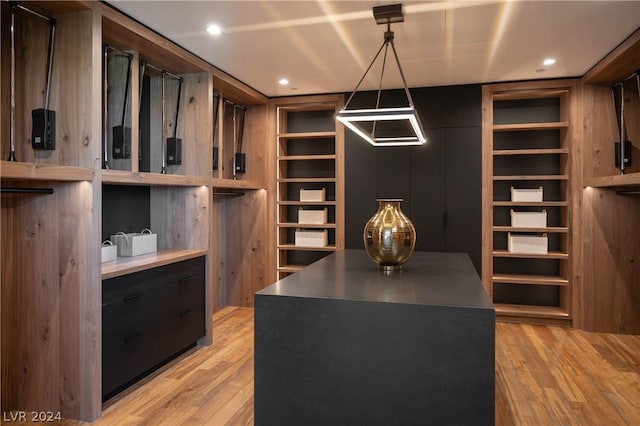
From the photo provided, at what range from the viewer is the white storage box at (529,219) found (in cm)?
451

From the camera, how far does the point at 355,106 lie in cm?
493

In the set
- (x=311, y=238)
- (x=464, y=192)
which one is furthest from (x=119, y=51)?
(x=464, y=192)

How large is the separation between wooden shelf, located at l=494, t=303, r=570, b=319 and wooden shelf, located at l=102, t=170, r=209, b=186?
3317mm

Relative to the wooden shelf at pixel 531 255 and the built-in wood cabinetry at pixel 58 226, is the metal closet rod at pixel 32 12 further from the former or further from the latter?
the wooden shelf at pixel 531 255

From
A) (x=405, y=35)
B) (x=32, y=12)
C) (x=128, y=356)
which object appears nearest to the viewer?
(x=32, y=12)

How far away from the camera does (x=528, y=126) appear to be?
4477 mm

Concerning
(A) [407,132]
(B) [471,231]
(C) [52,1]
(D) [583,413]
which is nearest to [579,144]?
(B) [471,231]

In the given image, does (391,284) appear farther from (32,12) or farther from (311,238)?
(311,238)

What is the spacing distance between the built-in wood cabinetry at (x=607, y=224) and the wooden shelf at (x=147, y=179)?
3648 mm

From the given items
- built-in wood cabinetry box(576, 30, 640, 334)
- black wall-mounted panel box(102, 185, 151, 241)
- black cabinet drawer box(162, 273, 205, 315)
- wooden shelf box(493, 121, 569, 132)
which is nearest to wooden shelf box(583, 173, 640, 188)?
built-in wood cabinetry box(576, 30, 640, 334)

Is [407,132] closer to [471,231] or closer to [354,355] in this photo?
[471,231]

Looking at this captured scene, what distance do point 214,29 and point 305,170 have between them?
2514mm

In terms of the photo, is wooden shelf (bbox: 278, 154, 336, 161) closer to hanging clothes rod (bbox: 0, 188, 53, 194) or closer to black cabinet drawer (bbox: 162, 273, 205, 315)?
black cabinet drawer (bbox: 162, 273, 205, 315)

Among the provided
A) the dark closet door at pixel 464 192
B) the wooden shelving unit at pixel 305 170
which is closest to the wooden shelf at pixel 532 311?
the dark closet door at pixel 464 192
